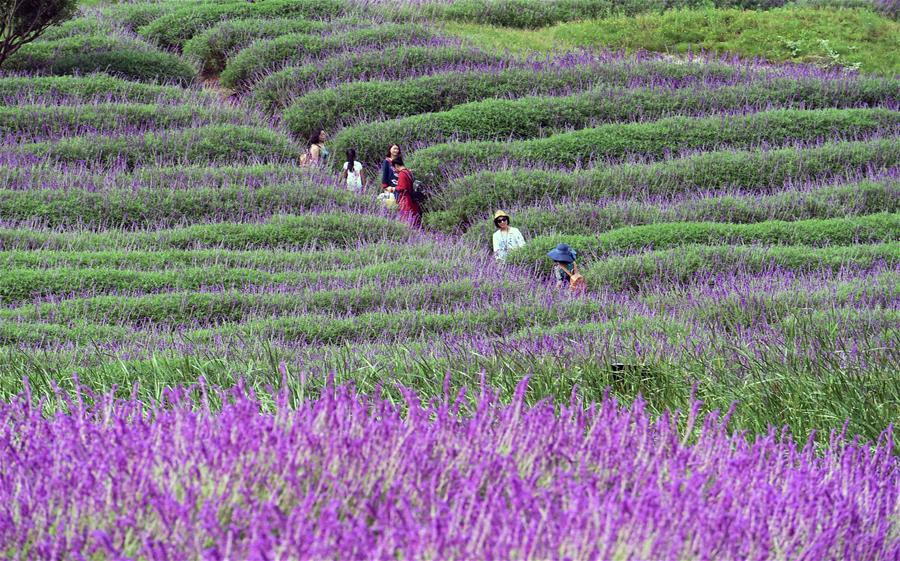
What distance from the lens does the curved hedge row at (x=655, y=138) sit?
16.7 meters

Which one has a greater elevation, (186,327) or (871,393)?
(871,393)

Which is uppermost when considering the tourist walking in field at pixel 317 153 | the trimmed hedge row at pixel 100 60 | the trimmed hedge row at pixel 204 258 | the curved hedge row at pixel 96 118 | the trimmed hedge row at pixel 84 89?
the trimmed hedge row at pixel 100 60

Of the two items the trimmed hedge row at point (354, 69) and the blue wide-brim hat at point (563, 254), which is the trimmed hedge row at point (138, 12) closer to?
the trimmed hedge row at point (354, 69)

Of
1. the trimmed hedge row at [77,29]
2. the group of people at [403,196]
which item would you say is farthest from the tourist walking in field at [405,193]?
the trimmed hedge row at [77,29]

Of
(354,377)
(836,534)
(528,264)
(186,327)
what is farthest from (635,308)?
(836,534)

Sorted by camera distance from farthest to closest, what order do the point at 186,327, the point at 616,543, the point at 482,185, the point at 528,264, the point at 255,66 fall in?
the point at 255,66 < the point at 482,185 < the point at 528,264 < the point at 186,327 < the point at 616,543

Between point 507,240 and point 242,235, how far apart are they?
334 cm

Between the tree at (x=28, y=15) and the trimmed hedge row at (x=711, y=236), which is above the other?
the tree at (x=28, y=15)

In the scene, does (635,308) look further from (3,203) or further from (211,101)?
(211,101)

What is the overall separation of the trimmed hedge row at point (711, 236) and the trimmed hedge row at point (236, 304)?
220 centimetres

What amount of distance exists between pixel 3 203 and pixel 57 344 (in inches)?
226

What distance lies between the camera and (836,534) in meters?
3.17

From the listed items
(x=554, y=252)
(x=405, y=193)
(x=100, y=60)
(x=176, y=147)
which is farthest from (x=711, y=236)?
(x=100, y=60)

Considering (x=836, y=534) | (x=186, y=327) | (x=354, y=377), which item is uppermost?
(x=836, y=534)
